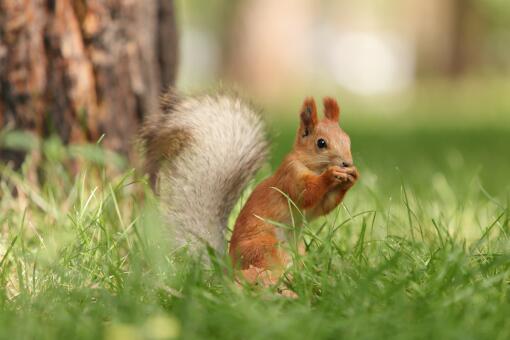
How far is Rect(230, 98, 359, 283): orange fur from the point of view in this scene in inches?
85.0

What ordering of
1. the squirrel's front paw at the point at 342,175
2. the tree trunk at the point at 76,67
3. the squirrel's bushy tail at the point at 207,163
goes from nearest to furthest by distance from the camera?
the squirrel's front paw at the point at 342,175 → the squirrel's bushy tail at the point at 207,163 → the tree trunk at the point at 76,67

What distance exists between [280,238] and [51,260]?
1.92ft

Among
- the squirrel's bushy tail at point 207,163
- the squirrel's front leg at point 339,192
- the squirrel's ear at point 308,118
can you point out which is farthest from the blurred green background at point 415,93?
the squirrel's front leg at point 339,192

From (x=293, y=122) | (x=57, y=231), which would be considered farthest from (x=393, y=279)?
(x=293, y=122)

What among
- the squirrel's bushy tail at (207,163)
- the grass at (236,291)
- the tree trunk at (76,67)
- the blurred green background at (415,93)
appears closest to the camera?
the grass at (236,291)

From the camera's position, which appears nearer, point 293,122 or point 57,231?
point 57,231

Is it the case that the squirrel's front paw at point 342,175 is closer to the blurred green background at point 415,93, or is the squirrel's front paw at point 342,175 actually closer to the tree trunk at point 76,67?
the blurred green background at point 415,93

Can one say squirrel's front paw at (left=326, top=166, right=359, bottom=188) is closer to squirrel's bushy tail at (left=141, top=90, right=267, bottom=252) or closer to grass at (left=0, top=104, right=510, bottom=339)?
grass at (left=0, top=104, right=510, bottom=339)

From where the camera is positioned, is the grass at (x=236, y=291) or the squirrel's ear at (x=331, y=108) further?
the squirrel's ear at (x=331, y=108)

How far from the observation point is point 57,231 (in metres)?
2.73

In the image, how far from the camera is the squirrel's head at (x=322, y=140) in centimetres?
219

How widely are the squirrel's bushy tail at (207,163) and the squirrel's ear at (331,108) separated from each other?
243 millimetres

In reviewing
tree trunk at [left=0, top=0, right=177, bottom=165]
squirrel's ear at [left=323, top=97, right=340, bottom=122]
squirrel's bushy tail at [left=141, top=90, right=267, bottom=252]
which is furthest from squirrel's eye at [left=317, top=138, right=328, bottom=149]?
tree trunk at [left=0, top=0, right=177, bottom=165]

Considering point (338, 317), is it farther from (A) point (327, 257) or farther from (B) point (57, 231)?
(B) point (57, 231)
